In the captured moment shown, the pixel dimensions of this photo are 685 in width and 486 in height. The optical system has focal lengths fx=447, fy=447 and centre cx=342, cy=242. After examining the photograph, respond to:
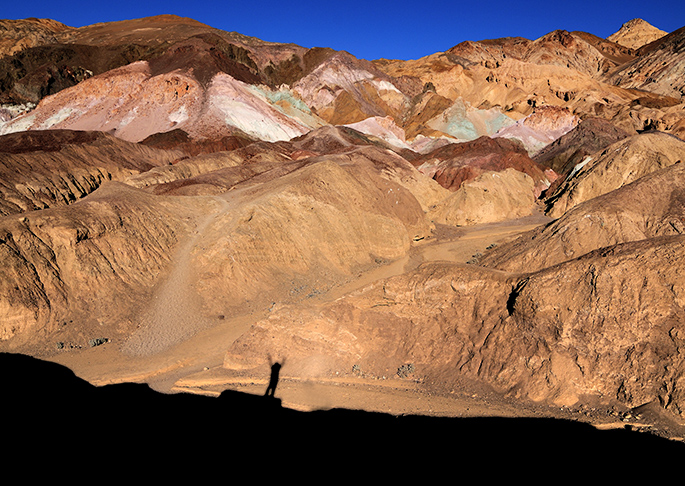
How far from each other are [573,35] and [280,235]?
129 metres

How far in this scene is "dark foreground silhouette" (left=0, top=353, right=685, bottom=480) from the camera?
722 cm

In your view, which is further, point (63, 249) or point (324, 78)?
point (324, 78)

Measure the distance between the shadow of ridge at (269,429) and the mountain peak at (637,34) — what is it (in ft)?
518

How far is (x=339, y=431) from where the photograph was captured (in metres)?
8.73

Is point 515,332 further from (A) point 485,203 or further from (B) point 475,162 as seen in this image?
(B) point 475,162

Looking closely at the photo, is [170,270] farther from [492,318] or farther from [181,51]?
[181,51]

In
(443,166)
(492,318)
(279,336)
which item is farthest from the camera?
(443,166)

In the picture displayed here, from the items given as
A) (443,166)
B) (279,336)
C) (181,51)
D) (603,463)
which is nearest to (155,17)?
(181,51)

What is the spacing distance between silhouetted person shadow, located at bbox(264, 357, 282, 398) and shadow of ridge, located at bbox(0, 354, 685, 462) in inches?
10.7

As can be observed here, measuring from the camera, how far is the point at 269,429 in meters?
9.07

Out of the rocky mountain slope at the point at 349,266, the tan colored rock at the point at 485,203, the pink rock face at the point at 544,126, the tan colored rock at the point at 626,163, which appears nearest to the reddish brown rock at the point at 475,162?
the rocky mountain slope at the point at 349,266

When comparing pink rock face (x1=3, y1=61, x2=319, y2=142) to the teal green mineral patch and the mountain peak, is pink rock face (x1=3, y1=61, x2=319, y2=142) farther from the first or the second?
the mountain peak

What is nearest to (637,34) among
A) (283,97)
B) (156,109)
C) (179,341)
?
(283,97)

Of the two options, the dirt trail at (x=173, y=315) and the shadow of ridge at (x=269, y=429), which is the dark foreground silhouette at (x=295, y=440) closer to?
the shadow of ridge at (x=269, y=429)
